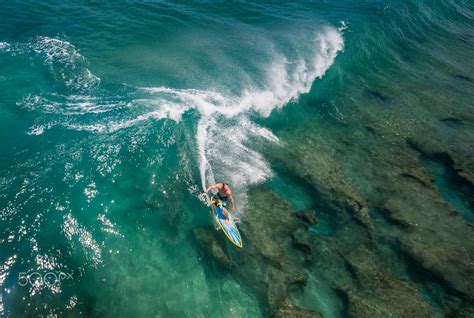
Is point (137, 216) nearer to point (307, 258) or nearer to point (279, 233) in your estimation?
point (279, 233)

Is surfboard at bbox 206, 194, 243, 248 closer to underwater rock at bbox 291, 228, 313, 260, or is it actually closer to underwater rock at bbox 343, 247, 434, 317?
underwater rock at bbox 291, 228, 313, 260

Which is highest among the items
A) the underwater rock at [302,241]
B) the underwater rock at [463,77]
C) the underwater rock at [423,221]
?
the underwater rock at [463,77]

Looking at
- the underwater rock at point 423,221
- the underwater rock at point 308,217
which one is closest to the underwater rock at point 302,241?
the underwater rock at point 308,217

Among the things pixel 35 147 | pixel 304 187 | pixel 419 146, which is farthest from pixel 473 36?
pixel 35 147

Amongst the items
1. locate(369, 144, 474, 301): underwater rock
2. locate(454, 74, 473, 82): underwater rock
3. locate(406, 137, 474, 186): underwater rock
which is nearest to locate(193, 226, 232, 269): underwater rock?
locate(369, 144, 474, 301): underwater rock

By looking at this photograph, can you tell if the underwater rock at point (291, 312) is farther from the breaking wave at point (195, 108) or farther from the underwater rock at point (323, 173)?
the underwater rock at point (323, 173)
